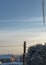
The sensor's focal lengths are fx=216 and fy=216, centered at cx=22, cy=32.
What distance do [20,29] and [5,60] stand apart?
133cm

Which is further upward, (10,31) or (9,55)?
(10,31)

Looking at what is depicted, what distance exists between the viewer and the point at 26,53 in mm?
6902

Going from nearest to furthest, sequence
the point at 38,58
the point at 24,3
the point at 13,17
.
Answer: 1. the point at 38,58
2. the point at 24,3
3. the point at 13,17

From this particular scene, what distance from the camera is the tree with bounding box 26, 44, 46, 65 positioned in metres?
6.68

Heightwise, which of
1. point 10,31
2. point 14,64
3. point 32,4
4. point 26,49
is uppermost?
point 32,4

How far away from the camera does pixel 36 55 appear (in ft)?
22.5

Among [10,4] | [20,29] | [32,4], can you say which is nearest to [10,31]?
[20,29]

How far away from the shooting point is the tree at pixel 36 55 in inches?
263

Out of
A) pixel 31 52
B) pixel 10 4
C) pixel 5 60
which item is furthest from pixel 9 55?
pixel 10 4

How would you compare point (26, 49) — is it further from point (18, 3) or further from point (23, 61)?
point (18, 3)

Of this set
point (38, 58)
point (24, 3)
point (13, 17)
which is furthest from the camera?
point (13, 17)

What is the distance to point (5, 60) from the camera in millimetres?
7086

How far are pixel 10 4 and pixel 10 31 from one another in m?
1.02

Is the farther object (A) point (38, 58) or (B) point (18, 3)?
(B) point (18, 3)
